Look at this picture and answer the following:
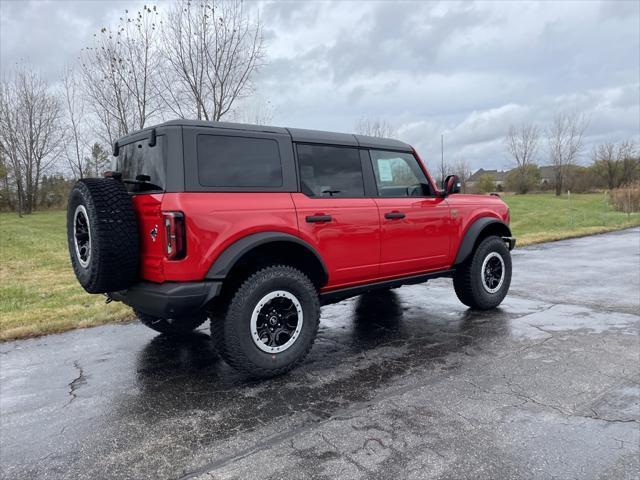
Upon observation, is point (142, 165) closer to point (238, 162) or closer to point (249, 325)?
point (238, 162)

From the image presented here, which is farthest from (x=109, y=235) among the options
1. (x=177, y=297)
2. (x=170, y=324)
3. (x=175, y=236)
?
(x=170, y=324)

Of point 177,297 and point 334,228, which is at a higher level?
point 334,228

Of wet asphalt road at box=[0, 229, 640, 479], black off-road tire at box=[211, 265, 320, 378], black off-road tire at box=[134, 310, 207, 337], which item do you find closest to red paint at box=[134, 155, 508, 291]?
black off-road tire at box=[211, 265, 320, 378]

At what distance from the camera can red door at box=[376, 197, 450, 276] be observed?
452 centimetres

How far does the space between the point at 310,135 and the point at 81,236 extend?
6.85ft

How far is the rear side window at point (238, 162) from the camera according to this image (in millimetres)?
3488

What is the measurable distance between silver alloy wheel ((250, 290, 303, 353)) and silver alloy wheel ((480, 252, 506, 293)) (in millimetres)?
2798

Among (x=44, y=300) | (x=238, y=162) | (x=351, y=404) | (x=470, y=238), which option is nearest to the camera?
(x=351, y=404)

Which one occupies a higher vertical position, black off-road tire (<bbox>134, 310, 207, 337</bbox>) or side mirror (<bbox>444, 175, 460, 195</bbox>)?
side mirror (<bbox>444, 175, 460, 195</bbox>)

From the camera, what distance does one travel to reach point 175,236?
127 inches

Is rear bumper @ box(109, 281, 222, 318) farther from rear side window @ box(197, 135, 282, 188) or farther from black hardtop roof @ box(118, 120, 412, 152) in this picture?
black hardtop roof @ box(118, 120, 412, 152)

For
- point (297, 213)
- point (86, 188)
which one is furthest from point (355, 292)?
point (86, 188)

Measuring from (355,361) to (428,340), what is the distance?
0.92 m

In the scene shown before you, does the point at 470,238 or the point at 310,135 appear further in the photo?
the point at 470,238
